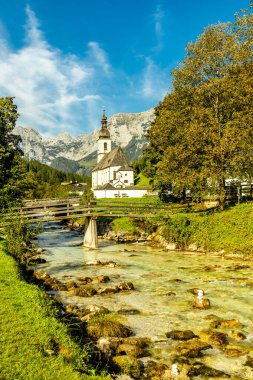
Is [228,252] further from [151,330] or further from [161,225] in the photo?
[151,330]

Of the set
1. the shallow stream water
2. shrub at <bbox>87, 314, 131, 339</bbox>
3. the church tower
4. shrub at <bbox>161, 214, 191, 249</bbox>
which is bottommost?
the shallow stream water

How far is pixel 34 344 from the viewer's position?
30.2 feet

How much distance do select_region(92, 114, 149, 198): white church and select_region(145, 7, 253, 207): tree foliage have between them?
5477 centimetres

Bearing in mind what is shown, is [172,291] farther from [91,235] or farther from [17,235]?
[91,235]

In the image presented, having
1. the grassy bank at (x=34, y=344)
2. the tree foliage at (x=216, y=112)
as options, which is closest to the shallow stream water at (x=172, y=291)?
the grassy bank at (x=34, y=344)

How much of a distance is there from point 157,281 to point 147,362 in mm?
10921

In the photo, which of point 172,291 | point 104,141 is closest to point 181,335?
point 172,291

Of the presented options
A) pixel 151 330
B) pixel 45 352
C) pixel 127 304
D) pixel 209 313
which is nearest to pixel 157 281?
pixel 127 304

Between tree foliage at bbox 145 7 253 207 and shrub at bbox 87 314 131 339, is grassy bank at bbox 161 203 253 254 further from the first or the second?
shrub at bbox 87 314 131 339

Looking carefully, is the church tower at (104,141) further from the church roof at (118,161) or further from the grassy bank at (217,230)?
the grassy bank at (217,230)

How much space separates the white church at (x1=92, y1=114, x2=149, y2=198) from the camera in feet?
300

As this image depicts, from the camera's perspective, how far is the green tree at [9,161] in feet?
124

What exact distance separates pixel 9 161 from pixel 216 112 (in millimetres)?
24034

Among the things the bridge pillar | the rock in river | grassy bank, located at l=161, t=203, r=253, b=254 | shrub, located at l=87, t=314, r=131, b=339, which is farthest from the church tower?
the rock in river
